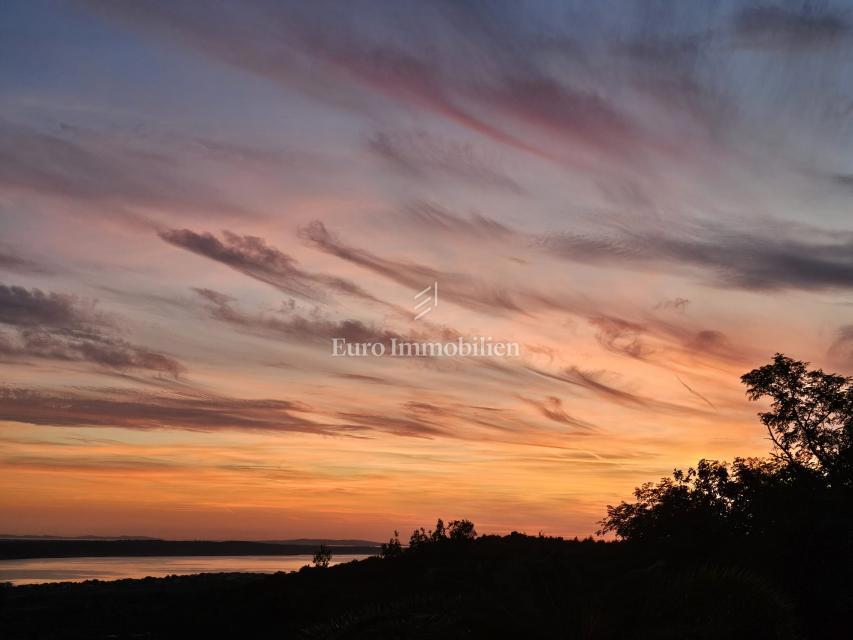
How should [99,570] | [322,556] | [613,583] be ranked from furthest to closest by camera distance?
[99,570]
[322,556]
[613,583]

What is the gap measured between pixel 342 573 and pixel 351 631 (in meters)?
25.3

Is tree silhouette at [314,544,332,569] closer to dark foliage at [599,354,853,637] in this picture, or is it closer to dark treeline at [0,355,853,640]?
dark treeline at [0,355,853,640]

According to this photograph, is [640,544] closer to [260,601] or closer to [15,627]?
[260,601]

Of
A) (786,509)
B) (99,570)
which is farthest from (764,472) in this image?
(99,570)

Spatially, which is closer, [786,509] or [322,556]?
[786,509]

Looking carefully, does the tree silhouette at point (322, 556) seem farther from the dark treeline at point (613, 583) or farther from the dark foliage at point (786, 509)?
the dark foliage at point (786, 509)

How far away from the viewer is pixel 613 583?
10625 mm

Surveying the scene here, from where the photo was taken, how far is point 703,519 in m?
28.4

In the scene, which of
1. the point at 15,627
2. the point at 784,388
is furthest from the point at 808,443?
the point at 15,627

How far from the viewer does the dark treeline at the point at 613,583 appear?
9836 millimetres

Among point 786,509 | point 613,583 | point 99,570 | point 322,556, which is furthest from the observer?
point 99,570

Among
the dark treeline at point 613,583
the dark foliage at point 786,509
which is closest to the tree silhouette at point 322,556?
the dark treeline at point 613,583

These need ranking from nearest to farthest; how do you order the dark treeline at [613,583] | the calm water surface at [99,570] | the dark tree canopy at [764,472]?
the dark treeline at [613,583] → the dark tree canopy at [764,472] → the calm water surface at [99,570]

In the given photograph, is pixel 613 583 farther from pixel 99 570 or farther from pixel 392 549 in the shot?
pixel 99 570
